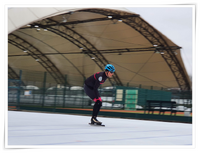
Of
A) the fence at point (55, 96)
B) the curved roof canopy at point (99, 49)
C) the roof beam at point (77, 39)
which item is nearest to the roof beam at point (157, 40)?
the curved roof canopy at point (99, 49)

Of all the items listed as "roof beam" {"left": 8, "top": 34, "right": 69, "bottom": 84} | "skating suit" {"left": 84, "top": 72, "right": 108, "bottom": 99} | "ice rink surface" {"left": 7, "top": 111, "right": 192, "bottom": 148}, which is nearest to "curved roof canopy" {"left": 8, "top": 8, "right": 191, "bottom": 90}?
"roof beam" {"left": 8, "top": 34, "right": 69, "bottom": 84}

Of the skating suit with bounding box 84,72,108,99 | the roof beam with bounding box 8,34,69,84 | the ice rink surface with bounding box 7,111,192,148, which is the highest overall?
the roof beam with bounding box 8,34,69,84

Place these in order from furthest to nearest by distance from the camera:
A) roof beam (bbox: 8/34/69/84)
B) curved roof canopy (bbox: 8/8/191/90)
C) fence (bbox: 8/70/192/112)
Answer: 1. roof beam (bbox: 8/34/69/84)
2. curved roof canopy (bbox: 8/8/191/90)
3. fence (bbox: 8/70/192/112)

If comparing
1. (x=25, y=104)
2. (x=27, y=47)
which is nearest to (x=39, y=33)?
(x=27, y=47)

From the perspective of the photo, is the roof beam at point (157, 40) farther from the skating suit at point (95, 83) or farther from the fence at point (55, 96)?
the skating suit at point (95, 83)

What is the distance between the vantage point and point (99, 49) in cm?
3253

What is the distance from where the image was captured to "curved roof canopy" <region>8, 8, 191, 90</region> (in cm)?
2600

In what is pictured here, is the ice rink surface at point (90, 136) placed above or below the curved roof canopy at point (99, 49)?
below

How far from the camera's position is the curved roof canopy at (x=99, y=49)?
2600 centimetres

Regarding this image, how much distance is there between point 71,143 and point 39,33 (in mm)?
27055

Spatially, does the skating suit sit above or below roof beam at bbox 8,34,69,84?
below

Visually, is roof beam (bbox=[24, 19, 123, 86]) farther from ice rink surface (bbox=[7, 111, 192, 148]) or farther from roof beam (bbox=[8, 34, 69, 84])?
ice rink surface (bbox=[7, 111, 192, 148])

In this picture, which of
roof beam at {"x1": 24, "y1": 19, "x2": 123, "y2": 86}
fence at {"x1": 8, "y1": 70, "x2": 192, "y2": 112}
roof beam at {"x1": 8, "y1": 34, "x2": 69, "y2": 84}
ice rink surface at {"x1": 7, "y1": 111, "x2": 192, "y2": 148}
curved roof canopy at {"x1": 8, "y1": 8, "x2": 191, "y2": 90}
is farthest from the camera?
roof beam at {"x1": 8, "y1": 34, "x2": 69, "y2": 84}

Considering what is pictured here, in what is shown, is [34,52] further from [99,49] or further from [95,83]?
[95,83]
